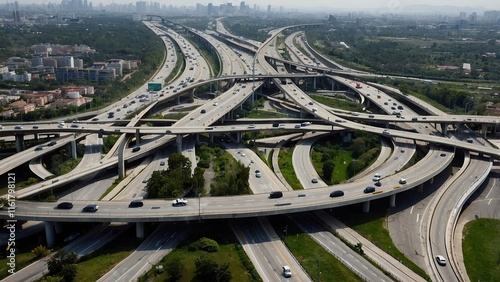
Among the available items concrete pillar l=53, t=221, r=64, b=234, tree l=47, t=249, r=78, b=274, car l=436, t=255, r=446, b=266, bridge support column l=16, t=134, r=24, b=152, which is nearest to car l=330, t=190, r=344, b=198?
car l=436, t=255, r=446, b=266

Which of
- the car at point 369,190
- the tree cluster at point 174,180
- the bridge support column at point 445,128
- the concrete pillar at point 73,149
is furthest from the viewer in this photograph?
the bridge support column at point 445,128

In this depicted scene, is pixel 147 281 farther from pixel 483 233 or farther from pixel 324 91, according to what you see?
pixel 324 91

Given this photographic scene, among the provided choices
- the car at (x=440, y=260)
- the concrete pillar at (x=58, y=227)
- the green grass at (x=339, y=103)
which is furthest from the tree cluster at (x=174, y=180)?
the green grass at (x=339, y=103)

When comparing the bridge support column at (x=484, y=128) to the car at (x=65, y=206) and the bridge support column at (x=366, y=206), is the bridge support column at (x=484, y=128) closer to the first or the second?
the bridge support column at (x=366, y=206)

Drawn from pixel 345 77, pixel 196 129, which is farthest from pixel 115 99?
pixel 345 77

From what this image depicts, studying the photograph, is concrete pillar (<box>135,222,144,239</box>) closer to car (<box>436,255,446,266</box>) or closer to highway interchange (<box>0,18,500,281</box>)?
highway interchange (<box>0,18,500,281</box>)
